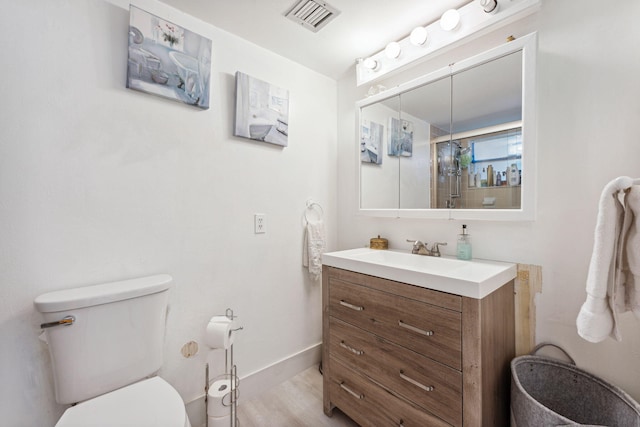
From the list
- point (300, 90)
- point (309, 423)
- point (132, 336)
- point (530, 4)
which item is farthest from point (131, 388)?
point (530, 4)

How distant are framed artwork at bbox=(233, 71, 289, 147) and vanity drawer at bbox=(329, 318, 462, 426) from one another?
4.00 ft

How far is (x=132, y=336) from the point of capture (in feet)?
3.77

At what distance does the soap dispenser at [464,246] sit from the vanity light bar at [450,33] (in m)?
1.02

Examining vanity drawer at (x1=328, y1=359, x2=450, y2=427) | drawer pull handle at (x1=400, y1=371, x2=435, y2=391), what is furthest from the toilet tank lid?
drawer pull handle at (x1=400, y1=371, x2=435, y2=391)

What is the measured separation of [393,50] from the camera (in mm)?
1692

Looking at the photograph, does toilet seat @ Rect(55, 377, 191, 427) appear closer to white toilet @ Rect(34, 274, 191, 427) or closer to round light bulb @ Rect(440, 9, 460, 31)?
white toilet @ Rect(34, 274, 191, 427)

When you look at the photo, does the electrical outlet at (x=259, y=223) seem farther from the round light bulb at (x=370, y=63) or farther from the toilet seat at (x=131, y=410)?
the round light bulb at (x=370, y=63)

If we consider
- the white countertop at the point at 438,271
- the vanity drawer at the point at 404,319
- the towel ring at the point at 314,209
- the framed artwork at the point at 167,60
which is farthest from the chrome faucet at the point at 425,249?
the framed artwork at the point at 167,60

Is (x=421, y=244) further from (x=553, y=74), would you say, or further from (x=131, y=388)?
(x=131, y=388)

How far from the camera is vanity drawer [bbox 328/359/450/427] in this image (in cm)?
115

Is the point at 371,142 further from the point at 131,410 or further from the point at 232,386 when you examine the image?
the point at 131,410

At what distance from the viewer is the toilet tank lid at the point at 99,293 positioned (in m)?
1.00

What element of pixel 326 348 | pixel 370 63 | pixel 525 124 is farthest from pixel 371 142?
pixel 326 348

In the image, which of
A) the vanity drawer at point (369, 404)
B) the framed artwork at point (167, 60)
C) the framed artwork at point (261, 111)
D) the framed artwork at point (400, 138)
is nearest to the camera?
the vanity drawer at point (369, 404)
